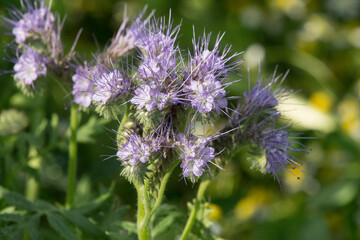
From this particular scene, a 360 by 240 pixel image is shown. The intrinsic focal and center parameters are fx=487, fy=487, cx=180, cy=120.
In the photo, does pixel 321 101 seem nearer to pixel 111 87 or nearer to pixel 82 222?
pixel 82 222

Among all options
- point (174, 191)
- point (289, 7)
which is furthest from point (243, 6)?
point (174, 191)

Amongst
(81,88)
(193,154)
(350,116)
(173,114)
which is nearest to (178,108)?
(173,114)

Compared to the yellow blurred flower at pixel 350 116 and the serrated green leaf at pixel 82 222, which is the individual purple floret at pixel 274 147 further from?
the yellow blurred flower at pixel 350 116

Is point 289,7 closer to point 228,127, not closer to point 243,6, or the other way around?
point 243,6

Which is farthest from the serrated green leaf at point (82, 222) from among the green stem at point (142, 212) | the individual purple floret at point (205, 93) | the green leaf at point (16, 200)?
the individual purple floret at point (205, 93)

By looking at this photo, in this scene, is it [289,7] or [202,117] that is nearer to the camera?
[202,117]

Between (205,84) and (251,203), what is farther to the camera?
(251,203)
